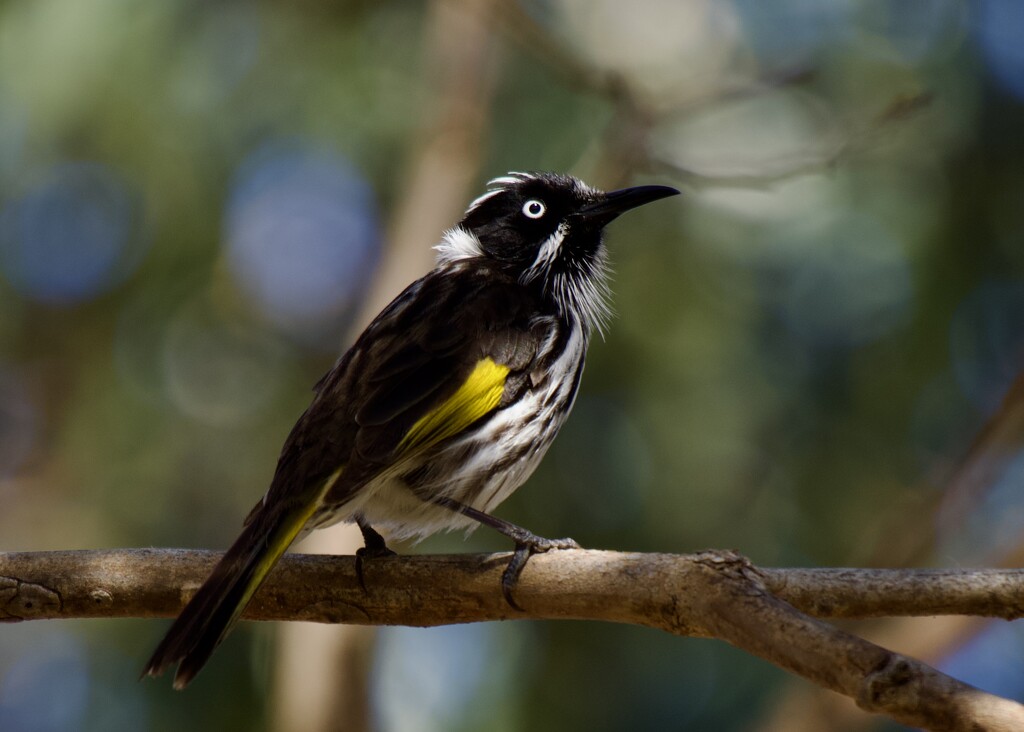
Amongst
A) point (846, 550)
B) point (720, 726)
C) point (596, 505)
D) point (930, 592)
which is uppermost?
point (930, 592)

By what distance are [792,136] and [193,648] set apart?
4711mm

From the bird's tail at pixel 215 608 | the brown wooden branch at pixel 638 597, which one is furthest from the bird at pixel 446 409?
the brown wooden branch at pixel 638 597

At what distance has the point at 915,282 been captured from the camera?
19.8ft

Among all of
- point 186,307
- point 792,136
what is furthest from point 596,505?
point 186,307

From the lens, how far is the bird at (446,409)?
9.63 feet

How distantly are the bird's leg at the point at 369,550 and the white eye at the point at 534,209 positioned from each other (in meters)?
1.35

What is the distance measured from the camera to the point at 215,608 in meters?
2.78

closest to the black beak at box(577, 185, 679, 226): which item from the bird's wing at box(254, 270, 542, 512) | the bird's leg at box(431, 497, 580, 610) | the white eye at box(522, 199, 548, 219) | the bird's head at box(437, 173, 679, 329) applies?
the bird's head at box(437, 173, 679, 329)

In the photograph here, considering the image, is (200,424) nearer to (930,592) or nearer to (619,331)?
(619,331)

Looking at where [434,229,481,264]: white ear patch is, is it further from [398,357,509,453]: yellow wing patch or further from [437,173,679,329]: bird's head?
[398,357,509,453]: yellow wing patch

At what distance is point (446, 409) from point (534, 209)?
115 cm

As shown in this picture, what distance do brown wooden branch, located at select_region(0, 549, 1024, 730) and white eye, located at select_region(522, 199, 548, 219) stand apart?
158 cm

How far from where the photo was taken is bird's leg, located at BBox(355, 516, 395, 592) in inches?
121

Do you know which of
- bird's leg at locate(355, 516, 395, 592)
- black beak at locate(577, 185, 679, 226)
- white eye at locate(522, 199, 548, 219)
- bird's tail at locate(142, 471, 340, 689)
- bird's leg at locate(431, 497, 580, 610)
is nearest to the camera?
bird's tail at locate(142, 471, 340, 689)
